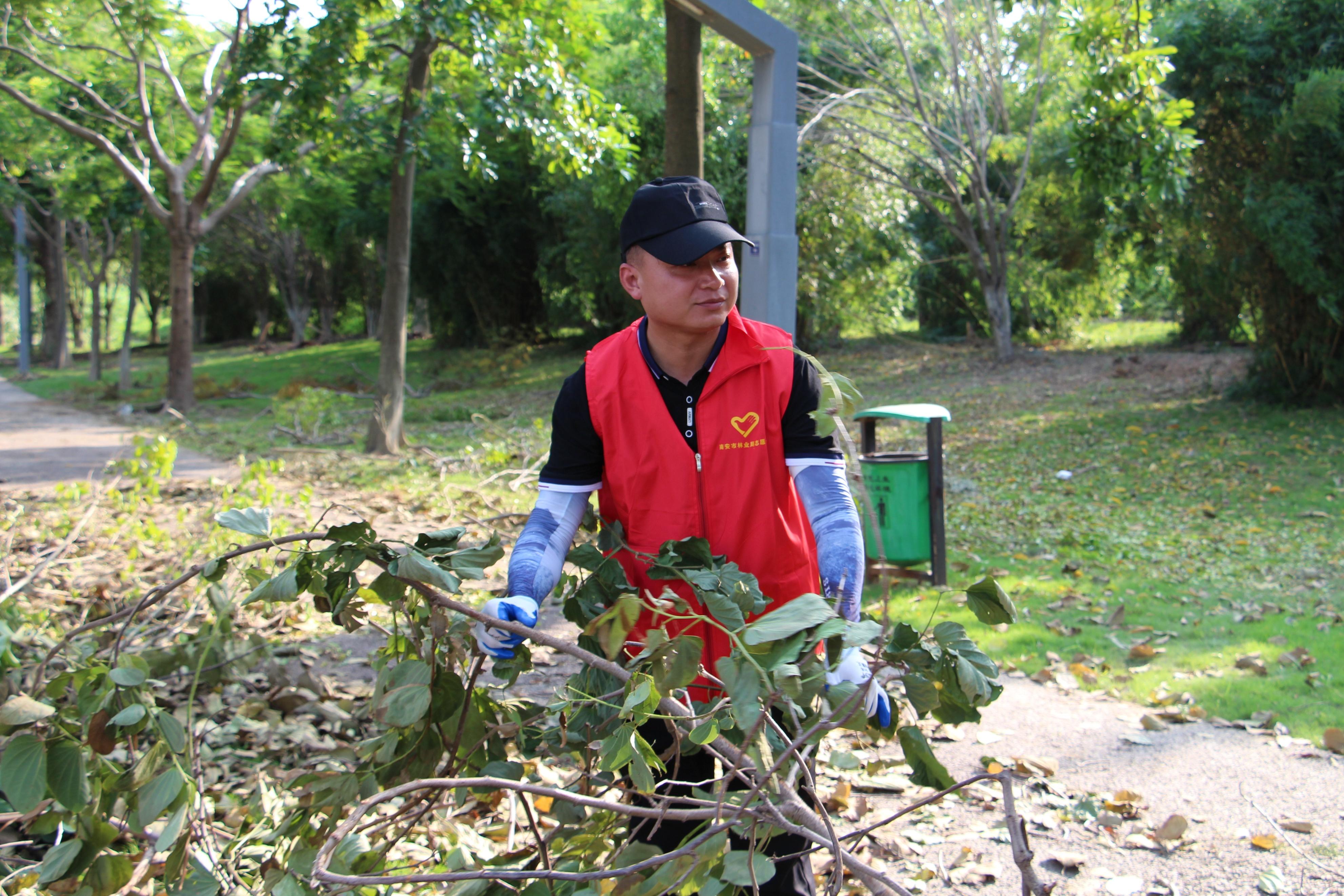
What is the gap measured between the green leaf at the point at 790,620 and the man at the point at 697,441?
1.75ft

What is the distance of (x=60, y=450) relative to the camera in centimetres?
1145

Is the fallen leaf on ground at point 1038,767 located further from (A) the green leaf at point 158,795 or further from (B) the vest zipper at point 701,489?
(A) the green leaf at point 158,795

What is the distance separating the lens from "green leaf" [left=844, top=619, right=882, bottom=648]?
155 cm

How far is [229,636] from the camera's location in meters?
3.73

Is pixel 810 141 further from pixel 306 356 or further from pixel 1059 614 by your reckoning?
pixel 306 356

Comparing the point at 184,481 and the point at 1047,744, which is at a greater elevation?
the point at 184,481

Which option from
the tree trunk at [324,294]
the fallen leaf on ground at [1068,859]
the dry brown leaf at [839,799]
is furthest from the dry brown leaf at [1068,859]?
the tree trunk at [324,294]

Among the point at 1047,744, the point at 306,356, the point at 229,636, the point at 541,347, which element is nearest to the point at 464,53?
the point at 229,636

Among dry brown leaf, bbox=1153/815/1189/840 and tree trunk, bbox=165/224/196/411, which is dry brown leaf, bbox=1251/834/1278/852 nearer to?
dry brown leaf, bbox=1153/815/1189/840

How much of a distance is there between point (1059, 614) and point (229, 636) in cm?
426

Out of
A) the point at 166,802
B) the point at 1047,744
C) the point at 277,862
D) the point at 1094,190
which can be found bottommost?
the point at 1047,744

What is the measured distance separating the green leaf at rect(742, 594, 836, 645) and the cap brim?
0.83 m

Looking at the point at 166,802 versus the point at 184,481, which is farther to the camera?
the point at 184,481

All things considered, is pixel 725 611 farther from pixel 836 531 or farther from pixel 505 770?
pixel 505 770
